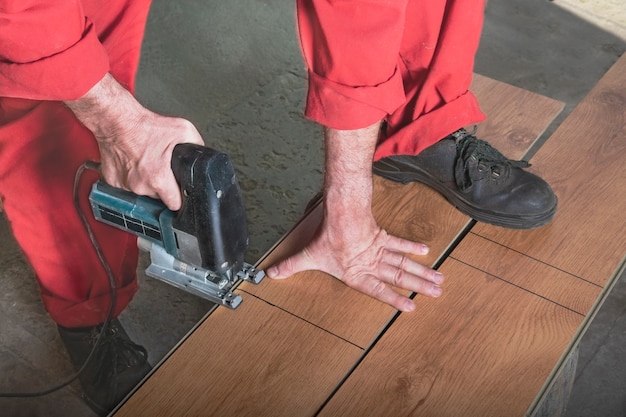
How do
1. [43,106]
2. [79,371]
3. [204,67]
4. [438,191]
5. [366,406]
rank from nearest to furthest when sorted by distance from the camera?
[366,406]
[43,106]
[438,191]
[79,371]
[204,67]

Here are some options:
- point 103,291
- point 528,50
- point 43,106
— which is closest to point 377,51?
point 43,106

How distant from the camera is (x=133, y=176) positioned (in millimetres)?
1460

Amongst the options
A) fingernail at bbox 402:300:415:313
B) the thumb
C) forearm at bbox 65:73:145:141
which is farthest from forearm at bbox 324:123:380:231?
forearm at bbox 65:73:145:141

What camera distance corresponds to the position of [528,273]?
66.7 inches

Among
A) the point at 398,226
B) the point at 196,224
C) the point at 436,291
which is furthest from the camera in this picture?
the point at 398,226

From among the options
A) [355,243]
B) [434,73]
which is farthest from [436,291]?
[434,73]

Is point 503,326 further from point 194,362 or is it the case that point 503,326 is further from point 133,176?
point 133,176

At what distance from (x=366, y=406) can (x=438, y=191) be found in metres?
0.71

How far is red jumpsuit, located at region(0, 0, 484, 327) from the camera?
4.35 feet

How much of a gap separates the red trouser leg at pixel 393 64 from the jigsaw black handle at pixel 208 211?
0.28 meters

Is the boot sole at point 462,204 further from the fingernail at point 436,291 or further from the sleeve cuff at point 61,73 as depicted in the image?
the sleeve cuff at point 61,73

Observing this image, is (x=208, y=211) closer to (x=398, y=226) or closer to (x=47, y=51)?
(x=47, y=51)

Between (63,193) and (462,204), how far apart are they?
1.03 metres

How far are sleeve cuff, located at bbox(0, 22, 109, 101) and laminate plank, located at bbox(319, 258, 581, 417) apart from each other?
0.76 metres
